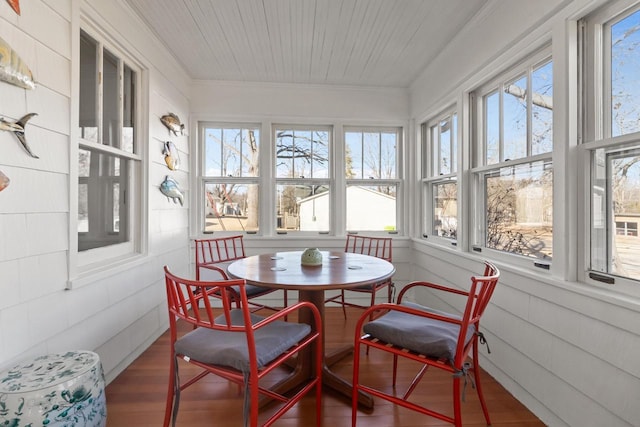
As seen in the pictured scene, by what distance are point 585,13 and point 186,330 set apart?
3.66 m

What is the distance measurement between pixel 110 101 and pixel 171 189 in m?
0.93

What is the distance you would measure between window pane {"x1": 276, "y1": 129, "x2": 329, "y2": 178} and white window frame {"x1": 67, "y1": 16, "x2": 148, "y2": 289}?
1.54 metres

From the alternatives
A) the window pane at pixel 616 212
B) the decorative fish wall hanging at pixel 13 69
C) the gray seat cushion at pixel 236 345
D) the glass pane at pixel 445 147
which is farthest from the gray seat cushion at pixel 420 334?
the decorative fish wall hanging at pixel 13 69

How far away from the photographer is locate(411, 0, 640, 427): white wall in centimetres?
134

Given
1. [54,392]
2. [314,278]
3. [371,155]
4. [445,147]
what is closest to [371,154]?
[371,155]

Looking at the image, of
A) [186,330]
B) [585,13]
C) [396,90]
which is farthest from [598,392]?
[396,90]

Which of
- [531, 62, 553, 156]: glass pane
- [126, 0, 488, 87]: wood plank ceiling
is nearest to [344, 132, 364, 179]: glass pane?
[126, 0, 488, 87]: wood plank ceiling

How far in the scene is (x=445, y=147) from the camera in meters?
3.16

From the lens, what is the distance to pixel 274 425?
1.68m

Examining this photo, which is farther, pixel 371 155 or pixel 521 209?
pixel 371 155

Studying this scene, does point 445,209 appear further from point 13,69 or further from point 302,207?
point 13,69

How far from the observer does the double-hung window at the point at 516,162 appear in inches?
73.4

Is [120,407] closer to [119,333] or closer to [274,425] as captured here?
[119,333]

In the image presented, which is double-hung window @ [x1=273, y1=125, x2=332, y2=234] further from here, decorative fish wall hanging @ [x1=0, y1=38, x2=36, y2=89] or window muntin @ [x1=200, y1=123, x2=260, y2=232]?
decorative fish wall hanging @ [x1=0, y1=38, x2=36, y2=89]
